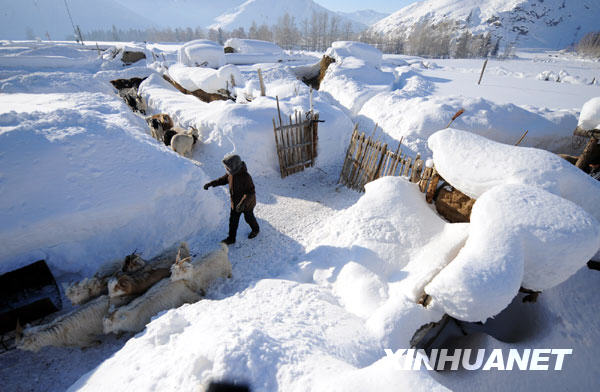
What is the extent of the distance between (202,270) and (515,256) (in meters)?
3.83

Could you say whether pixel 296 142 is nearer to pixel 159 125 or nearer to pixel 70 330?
pixel 159 125

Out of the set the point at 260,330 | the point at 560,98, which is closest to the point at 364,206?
the point at 260,330

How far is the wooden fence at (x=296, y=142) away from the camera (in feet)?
22.0

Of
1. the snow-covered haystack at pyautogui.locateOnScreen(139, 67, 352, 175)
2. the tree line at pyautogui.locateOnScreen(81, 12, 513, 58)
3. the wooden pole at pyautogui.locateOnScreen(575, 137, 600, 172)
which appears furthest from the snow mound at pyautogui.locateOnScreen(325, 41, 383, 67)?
the tree line at pyautogui.locateOnScreen(81, 12, 513, 58)

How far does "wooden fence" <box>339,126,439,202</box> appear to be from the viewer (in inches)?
190

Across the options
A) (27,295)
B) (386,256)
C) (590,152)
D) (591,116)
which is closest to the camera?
(27,295)

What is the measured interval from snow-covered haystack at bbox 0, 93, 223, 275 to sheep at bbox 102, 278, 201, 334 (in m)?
1.34

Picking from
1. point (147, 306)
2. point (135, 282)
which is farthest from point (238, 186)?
point (147, 306)

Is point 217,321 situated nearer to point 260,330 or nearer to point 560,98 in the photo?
point 260,330

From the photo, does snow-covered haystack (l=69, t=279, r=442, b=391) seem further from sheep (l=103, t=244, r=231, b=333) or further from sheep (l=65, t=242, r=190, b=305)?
sheep (l=65, t=242, r=190, b=305)

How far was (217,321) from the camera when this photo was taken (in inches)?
103

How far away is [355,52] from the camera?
19.2 metres

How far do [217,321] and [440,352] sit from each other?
300cm

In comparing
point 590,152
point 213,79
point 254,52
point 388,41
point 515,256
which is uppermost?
point 388,41
